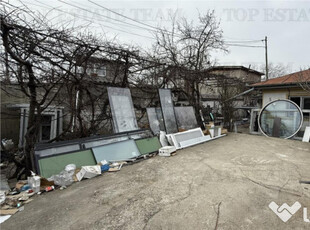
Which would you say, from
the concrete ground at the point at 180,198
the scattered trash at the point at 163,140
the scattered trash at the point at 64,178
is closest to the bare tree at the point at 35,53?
the scattered trash at the point at 64,178

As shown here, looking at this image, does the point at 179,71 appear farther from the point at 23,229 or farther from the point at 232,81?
the point at 23,229

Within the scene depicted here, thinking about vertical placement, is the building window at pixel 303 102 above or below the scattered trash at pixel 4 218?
above

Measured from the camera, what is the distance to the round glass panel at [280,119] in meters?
6.10

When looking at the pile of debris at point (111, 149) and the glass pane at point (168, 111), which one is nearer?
the pile of debris at point (111, 149)

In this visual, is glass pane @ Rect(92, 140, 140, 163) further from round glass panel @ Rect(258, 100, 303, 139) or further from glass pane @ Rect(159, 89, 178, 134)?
round glass panel @ Rect(258, 100, 303, 139)

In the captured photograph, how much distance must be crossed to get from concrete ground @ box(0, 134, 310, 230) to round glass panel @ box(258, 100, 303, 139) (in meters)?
3.17

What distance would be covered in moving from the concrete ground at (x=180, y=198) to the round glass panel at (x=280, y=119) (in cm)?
317

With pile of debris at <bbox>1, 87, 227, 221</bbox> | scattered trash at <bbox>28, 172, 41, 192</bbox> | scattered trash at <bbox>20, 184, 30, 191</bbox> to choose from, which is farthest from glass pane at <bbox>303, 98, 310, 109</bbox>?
scattered trash at <bbox>20, 184, 30, 191</bbox>

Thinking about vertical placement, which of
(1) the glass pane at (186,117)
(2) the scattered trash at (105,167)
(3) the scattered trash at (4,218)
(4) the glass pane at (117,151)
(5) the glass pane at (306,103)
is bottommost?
(3) the scattered trash at (4,218)

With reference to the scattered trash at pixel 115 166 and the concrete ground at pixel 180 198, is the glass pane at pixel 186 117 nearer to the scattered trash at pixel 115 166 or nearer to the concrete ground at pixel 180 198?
the concrete ground at pixel 180 198

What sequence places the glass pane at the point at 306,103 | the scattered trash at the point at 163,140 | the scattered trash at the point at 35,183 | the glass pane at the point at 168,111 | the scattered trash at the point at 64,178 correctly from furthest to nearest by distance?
the glass pane at the point at 306,103
the glass pane at the point at 168,111
the scattered trash at the point at 163,140
the scattered trash at the point at 64,178
the scattered trash at the point at 35,183

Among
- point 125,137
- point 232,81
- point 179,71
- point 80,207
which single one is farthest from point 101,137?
point 232,81

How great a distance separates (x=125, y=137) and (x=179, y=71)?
3.86 meters

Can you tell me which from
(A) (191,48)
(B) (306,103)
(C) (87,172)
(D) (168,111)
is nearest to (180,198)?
(C) (87,172)
